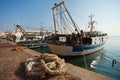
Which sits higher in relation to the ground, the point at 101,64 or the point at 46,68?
the point at 46,68

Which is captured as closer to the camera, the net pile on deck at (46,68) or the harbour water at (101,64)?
the net pile on deck at (46,68)

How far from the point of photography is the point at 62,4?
1680 centimetres

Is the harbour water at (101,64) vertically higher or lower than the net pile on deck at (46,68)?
lower

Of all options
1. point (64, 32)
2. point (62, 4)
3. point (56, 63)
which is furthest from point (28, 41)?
point (56, 63)

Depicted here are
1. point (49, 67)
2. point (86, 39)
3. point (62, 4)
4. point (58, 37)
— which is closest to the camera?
point (49, 67)

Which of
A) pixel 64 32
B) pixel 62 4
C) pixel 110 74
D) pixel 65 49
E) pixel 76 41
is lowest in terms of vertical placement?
pixel 110 74

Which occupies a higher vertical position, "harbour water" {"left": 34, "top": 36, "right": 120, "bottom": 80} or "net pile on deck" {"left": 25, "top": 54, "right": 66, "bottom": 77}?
"net pile on deck" {"left": 25, "top": 54, "right": 66, "bottom": 77}

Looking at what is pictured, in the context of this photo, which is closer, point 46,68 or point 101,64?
point 46,68

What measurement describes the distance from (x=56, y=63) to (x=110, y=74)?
24.7 ft

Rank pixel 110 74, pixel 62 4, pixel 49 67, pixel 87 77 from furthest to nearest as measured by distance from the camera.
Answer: pixel 62 4 < pixel 110 74 < pixel 49 67 < pixel 87 77

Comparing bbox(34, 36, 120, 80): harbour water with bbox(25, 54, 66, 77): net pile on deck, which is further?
bbox(34, 36, 120, 80): harbour water

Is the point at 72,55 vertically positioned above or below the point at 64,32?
below

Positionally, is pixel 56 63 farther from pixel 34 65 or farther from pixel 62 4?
pixel 62 4

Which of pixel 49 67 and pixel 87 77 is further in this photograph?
pixel 49 67
